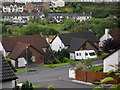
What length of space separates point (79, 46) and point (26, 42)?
4.34 m

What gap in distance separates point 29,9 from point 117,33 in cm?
5622

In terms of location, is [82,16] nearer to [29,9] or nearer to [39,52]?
[29,9]

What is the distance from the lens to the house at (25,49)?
73.9 feet

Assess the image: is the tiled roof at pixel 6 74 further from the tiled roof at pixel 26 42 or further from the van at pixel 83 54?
the van at pixel 83 54

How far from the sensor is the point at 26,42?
2541 centimetres

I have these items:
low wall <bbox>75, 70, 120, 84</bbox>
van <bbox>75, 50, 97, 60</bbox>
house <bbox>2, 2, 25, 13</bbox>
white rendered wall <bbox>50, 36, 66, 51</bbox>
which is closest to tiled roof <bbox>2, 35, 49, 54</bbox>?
white rendered wall <bbox>50, 36, 66, 51</bbox>

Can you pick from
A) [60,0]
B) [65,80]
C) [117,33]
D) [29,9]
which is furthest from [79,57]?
[60,0]

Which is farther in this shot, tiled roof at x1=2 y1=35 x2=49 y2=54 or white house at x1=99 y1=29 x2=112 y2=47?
white house at x1=99 y1=29 x2=112 y2=47

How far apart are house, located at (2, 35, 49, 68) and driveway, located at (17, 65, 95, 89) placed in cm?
166

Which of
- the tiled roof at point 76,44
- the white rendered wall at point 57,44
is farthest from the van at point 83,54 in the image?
the white rendered wall at point 57,44

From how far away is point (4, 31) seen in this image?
4091 centimetres

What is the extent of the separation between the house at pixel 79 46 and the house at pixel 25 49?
214 cm

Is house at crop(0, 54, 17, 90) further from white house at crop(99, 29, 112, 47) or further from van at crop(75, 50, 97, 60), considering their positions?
white house at crop(99, 29, 112, 47)

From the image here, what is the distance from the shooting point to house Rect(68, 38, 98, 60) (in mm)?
25234
